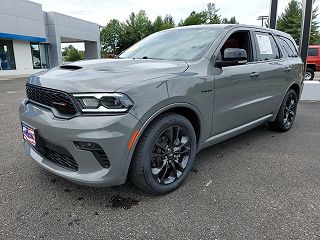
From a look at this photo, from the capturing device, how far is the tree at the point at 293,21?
173ft

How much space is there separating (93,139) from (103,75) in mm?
562

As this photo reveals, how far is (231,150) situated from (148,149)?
195cm

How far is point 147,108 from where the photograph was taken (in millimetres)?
2336

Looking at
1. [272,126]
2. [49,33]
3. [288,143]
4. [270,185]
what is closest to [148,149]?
[270,185]

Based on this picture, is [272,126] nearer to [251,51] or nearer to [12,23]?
[251,51]

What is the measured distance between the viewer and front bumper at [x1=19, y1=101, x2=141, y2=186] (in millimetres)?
2182

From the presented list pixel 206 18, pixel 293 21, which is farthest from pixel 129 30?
pixel 293 21

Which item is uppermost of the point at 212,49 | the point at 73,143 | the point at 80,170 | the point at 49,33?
the point at 49,33

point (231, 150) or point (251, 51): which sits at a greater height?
point (251, 51)

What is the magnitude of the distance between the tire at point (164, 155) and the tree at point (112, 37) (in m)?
62.2

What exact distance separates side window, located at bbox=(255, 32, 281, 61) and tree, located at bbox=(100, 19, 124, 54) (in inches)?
2390

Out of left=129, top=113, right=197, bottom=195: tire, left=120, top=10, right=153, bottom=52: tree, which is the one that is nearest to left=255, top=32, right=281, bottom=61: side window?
left=129, top=113, right=197, bottom=195: tire

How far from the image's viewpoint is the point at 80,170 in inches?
92.0

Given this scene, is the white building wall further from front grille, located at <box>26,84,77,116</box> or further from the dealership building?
front grille, located at <box>26,84,77,116</box>
